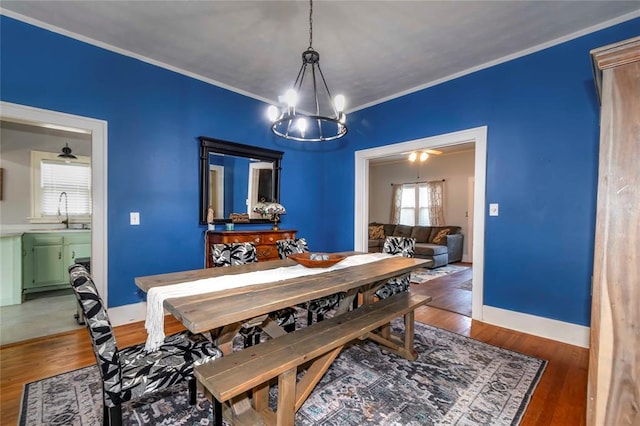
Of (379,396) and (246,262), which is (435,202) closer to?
(246,262)

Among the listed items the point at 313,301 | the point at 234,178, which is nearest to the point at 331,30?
the point at 234,178

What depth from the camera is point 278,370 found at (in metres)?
1.30

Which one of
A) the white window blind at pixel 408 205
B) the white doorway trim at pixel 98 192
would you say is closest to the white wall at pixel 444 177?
the white window blind at pixel 408 205

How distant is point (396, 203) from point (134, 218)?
705 cm

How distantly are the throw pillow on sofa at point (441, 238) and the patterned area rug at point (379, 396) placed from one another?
4.59 metres

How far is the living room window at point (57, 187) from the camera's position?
4203 mm

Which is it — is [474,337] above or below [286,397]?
below

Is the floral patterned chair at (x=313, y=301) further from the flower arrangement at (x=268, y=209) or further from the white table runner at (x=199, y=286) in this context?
the flower arrangement at (x=268, y=209)

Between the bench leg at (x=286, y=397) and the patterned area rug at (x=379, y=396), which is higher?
the bench leg at (x=286, y=397)

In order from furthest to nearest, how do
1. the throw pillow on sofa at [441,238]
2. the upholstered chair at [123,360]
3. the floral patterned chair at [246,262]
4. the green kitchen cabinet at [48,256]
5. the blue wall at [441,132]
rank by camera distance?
the throw pillow on sofa at [441,238], the green kitchen cabinet at [48,256], the blue wall at [441,132], the floral patterned chair at [246,262], the upholstered chair at [123,360]

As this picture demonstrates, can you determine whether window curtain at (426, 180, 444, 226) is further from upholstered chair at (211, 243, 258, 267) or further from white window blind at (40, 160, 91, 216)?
white window blind at (40, 160, 91, 216)

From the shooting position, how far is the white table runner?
1419 mm

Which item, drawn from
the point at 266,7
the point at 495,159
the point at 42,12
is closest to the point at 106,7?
the point at 42,12

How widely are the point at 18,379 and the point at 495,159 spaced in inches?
177
